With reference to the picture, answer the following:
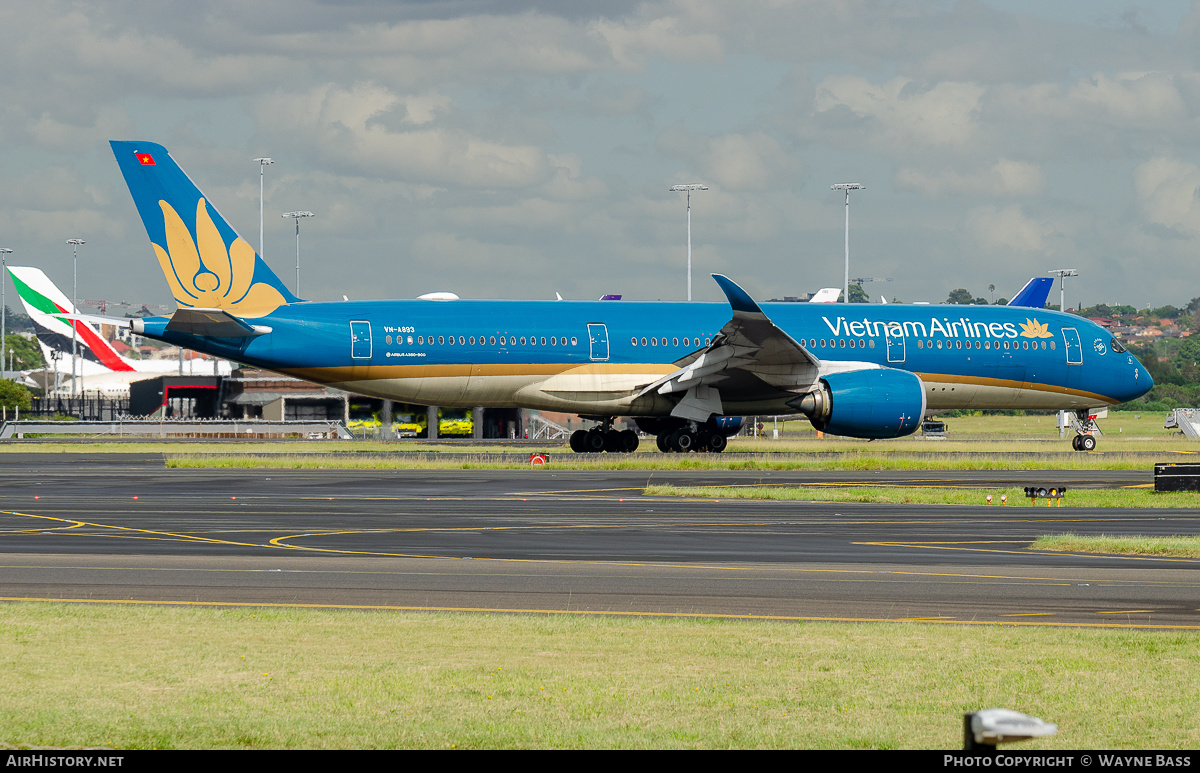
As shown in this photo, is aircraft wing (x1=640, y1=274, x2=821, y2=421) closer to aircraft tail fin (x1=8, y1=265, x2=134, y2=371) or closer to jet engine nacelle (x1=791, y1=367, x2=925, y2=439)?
jet engine nacelle (x1=791, y1=367, x2=925, y2=439)

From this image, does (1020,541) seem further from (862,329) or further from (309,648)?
(862,329)

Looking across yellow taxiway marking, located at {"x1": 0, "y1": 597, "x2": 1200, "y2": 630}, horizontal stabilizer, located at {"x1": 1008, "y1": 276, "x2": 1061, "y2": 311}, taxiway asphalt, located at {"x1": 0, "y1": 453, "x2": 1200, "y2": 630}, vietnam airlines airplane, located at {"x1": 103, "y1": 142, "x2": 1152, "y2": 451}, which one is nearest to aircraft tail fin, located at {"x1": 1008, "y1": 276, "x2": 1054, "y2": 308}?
horizontal stabilizer, located at {"x1": 1008, "y1": 276, "x2": 1061, "y2": 311}

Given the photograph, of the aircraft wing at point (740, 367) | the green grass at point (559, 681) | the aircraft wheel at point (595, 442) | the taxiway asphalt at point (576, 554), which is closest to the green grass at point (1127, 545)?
the taxiway asphalt at point (576, 554)

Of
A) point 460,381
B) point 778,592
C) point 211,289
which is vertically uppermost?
point 211,289

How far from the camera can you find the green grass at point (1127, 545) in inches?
676

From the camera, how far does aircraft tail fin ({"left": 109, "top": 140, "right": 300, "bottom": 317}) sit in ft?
124

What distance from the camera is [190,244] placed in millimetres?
38062

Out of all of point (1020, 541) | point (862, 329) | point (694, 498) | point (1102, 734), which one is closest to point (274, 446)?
point (862, 329)

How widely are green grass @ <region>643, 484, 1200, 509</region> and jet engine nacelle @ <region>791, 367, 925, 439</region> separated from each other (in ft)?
26.7

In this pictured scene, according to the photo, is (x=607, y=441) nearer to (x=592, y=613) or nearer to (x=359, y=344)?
(x=359, y=344)

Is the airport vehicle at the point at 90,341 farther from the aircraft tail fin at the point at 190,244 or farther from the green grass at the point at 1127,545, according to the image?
the green grass at the point at 1127,545

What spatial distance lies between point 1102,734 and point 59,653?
24.4ft

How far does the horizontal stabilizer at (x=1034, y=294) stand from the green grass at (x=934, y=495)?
2633 centimetres

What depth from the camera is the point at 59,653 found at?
9750 mm
